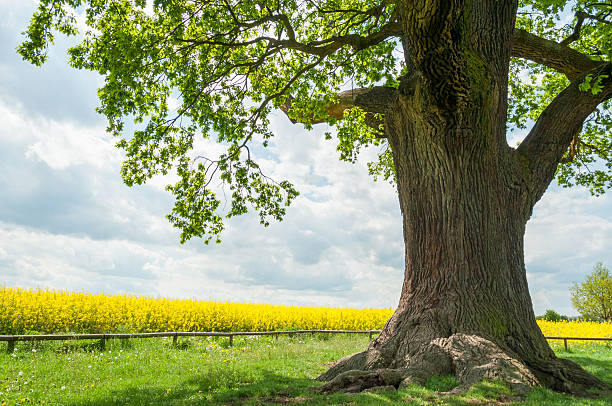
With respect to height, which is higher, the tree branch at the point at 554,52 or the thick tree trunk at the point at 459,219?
the tree branch at the point at 554,52

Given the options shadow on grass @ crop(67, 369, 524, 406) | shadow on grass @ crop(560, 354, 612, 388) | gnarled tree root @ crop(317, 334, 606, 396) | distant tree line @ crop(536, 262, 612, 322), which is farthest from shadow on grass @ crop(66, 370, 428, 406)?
distant tree line @ crop(536, 262, 612, 322)

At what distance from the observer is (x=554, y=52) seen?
12.4 metres

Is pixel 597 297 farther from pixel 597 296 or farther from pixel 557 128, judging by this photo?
pixel 557 128

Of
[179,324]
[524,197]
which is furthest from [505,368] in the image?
[179,324]

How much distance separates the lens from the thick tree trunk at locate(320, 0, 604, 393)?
27.9 ft

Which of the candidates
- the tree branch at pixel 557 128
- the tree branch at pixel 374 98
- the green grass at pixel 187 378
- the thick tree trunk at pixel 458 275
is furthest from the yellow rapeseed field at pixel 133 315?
the tree branch at pixel 557 128

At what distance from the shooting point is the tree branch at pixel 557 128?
1125cm

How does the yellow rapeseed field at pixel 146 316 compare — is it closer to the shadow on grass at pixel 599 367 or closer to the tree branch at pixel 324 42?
the tree branch at pixel 324 42

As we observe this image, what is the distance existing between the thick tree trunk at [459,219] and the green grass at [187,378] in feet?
2.87

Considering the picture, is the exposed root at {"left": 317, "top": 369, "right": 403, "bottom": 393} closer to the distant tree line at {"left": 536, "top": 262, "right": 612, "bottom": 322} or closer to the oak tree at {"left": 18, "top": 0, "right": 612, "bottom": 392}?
the oak tree at {"left": 18, "top": 0, "right": 612, "bottom": 392}

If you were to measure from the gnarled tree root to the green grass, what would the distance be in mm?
293

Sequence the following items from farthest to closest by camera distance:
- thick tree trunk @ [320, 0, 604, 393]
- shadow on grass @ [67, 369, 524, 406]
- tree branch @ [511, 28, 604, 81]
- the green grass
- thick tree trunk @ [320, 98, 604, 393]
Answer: tree branch @ [511, 28, 604, 81], thick tree trunk @ [320, 0, 604, 393], thick tree trunk @ [320, 98, 604, 393], the green grass, shadow on grass @ [67, 369, 524, 406]

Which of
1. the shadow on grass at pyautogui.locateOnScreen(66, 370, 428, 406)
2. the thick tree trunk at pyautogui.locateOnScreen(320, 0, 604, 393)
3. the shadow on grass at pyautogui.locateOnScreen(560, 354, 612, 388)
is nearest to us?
the shadow on grass at pyautogui.locateOnScreen(66, 370, 428, 406)

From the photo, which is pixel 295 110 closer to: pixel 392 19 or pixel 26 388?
pixel 392 19
